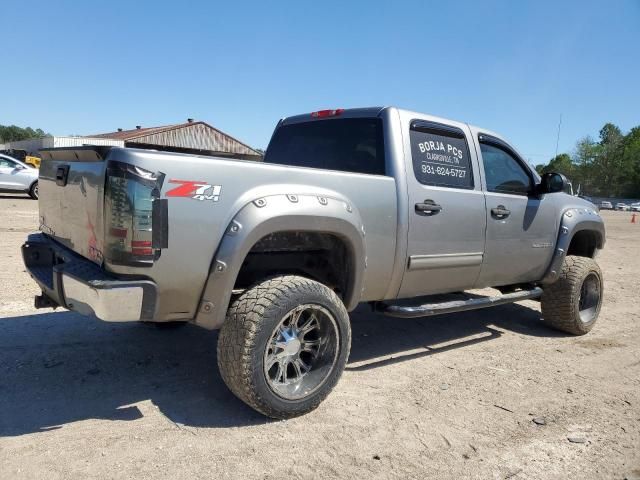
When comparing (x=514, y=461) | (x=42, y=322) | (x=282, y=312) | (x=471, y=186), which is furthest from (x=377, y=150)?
(x=42, y=322)

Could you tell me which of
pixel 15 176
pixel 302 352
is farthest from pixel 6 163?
pixel 302 352

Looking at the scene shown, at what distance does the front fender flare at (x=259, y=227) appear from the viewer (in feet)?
9.18

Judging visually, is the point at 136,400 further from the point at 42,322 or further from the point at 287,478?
the point at 42,322

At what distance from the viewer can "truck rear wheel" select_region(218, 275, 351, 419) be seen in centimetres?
289

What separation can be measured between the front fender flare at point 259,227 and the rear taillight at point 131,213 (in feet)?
1.25

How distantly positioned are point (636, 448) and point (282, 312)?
2.22m

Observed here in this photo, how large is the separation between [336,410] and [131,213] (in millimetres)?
1767

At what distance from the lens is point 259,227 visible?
2.86 m

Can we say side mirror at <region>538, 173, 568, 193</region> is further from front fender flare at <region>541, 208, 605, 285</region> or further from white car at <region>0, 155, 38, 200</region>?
white car at <region>0, 155, 38, 200</region>

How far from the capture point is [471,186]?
4.30 m

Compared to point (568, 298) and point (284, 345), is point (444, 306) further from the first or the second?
point (568, 298)

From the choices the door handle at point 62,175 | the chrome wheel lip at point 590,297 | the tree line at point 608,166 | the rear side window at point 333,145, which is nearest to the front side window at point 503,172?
the rear side window at point 333,145

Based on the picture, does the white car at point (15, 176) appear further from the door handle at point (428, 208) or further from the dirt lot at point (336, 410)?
the door handle at point (428, 208)

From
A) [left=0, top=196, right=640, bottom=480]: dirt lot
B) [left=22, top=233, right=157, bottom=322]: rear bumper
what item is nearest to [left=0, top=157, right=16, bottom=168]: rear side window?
[left=0, top=196, right=640, bottom=480]: dirt lot
